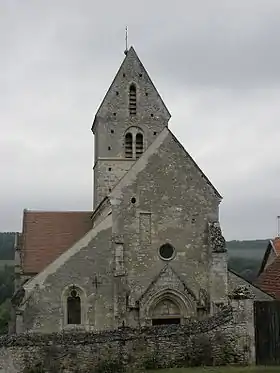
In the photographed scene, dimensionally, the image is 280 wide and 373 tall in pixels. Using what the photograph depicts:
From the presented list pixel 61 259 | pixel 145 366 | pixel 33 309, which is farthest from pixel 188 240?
pixel 145 366

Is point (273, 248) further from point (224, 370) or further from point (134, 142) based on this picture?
point (224, 370)

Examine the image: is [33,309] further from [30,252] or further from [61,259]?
[30,252]

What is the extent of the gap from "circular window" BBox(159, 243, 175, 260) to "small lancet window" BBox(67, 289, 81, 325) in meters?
3.94

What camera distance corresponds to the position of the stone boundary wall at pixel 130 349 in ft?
57.0

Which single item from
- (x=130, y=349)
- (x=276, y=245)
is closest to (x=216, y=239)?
(x=276, y=245)

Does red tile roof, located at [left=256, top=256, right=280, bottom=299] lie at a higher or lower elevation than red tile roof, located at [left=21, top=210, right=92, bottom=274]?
lower

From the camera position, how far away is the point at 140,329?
1817 centimetres

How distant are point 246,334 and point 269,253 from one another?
1435 cm

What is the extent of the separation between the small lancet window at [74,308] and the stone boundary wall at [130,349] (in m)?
5.95

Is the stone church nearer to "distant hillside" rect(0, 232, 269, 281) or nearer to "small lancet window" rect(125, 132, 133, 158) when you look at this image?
"small lancet window" rect(125, 132, 133, 158)

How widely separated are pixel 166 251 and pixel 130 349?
818cm

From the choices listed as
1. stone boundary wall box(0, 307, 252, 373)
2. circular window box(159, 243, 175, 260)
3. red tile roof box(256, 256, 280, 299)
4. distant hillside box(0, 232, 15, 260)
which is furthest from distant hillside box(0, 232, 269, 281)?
stone boundary wall box(0, 307, 252, 373)

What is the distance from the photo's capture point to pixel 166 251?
25.5 metres

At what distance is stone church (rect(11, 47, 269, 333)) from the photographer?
24031 mm
